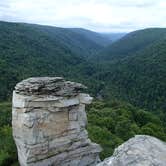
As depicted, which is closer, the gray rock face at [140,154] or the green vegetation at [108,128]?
the gray rock face at [140,154]

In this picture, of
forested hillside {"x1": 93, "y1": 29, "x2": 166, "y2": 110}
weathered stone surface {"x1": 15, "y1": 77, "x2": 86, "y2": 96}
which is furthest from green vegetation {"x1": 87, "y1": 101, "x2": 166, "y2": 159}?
forested hillside {"x1": 93, "y1": 29, "x2": 166, "y2": 110}

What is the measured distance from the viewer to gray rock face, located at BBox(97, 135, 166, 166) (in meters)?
10.3

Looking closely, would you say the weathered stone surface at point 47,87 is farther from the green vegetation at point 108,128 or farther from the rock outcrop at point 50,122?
the green vegetation at point 108,128

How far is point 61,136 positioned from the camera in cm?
1992

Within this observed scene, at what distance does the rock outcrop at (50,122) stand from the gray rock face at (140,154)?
856cm

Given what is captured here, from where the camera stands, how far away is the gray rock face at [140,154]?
1033 centimetres

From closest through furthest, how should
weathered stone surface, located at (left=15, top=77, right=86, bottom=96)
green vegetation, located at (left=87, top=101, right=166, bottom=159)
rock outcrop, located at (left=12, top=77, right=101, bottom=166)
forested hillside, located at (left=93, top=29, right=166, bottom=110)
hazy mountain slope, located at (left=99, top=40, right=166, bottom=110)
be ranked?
rock outcrop, located at (left=12, top=77, right=101, bottom=166)
weathered stone surface, located at (left=15, top=77, right=86, bottom=96)
green vegetation, located at (left=87, top=101, right=166, bottom=159)
forested hillside, located at (left=93, top=29, right=166, bottom=110)
hazy mountain slope, located at (left=99, top=40, right=166, bottom=110)

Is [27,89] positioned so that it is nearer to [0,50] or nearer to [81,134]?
[81,134]

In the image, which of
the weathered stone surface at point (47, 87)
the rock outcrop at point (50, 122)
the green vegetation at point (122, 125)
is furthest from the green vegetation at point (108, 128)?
the weathered stone surface at point (47, 87)

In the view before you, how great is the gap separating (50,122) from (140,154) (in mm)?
9580

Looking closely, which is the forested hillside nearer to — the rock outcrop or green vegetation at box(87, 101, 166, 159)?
green vegetation at box(87, 101, 166, 159)

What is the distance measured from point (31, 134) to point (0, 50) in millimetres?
135666

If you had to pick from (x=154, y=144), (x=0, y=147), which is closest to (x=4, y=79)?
(x=0, y=147)

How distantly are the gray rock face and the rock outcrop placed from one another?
8.56 m
